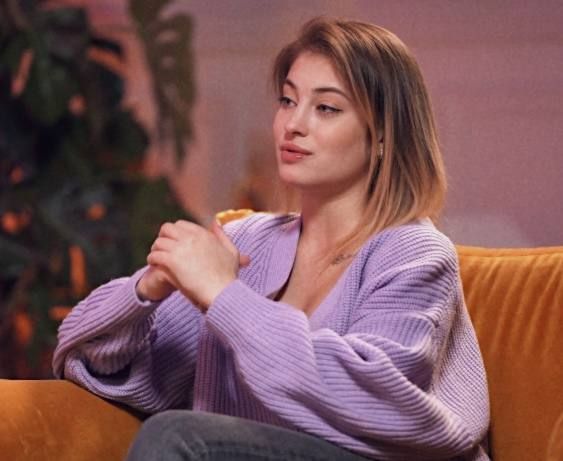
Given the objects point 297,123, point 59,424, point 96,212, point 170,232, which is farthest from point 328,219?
point 96,212

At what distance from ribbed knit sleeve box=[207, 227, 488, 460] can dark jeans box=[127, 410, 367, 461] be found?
0.12ft

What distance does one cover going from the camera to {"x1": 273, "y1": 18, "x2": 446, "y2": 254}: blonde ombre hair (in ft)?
5.39

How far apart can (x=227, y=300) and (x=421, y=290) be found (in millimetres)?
255

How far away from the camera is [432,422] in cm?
143

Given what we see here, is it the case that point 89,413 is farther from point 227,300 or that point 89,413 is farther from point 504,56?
point 504,56

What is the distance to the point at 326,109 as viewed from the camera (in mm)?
1661

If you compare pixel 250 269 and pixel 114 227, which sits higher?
pixel 250 269

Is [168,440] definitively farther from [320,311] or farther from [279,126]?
[279,126]

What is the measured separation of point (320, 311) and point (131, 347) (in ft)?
0.89

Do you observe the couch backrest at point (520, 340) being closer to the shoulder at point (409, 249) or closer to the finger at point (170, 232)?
the shoulder at point (409, 249)

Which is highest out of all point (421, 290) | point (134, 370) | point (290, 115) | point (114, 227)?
point (290, 115)

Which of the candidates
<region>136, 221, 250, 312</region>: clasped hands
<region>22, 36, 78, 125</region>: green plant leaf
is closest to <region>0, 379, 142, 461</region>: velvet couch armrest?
<region>136, 221, 250, 312</region>: clasped hands

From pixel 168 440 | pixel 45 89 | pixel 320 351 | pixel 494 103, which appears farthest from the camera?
pixel 45 89

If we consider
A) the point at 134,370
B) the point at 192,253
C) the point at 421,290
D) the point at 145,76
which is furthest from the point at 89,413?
the point at 145,76
